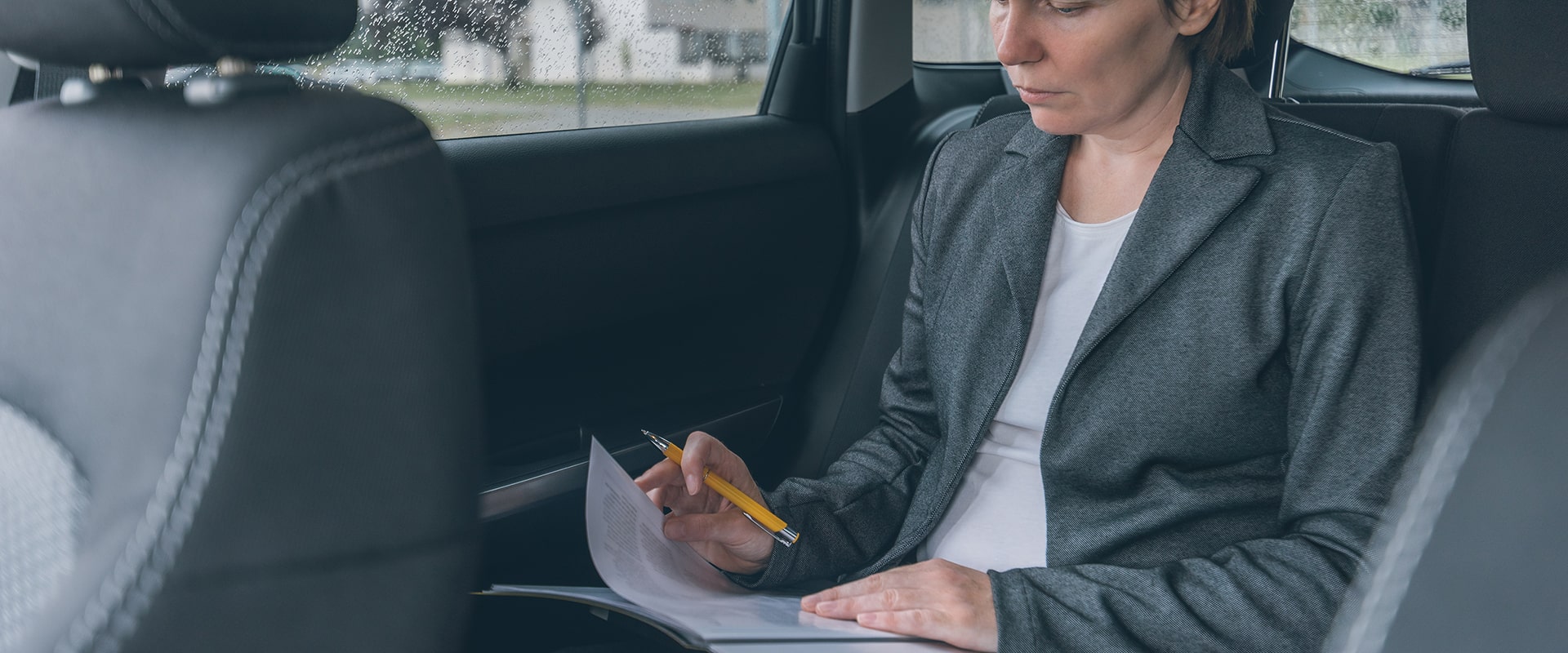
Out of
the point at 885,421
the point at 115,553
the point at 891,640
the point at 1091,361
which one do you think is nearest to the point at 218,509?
the point at 115,553

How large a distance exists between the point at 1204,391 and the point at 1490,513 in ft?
2.37

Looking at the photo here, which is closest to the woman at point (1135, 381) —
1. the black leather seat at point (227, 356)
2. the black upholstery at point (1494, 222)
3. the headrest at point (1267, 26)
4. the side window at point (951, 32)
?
the black upholstery at point (1494, 222)

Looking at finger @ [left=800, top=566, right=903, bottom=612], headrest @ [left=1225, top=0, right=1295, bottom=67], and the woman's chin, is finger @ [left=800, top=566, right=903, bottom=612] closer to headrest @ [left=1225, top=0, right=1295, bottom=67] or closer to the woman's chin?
the woman's chin

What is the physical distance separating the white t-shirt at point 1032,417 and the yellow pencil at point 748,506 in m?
0.17

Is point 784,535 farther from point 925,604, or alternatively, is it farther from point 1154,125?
point 1154,125

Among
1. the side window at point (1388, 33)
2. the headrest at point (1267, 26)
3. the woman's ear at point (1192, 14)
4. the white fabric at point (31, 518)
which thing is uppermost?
the woman's ear at point (1192, 14)

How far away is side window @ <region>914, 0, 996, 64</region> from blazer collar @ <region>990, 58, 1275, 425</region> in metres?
0.89

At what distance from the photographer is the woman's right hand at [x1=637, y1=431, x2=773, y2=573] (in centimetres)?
116

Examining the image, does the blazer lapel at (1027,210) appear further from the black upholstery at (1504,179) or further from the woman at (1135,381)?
the black upholstery at (1504,179)

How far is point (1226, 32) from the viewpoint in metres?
1.14

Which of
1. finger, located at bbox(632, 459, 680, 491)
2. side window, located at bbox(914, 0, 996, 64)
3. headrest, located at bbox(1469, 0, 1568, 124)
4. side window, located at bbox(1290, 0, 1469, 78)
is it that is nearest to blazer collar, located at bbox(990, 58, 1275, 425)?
headrest, located at bbox(1469, 0, 1568, 124)

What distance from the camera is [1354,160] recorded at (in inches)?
40.4

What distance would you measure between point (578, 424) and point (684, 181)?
357 millimetres

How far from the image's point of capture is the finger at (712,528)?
1148mm
